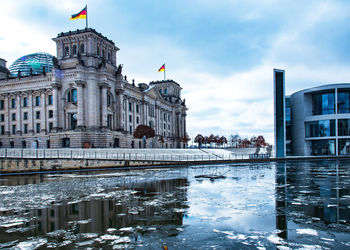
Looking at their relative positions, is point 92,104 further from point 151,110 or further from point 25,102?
point 151,110

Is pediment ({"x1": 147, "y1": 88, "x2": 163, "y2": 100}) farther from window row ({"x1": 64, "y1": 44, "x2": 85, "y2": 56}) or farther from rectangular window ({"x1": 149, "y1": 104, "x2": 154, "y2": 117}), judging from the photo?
window row ({"x1": 64, "y1": 44, "x2": 85, "y2": 56})

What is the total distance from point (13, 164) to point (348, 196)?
29.3 meters

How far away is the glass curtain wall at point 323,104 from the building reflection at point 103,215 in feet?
226

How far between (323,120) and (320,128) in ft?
6.84

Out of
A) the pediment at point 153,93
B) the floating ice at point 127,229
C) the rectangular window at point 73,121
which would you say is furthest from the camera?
the pediment at point 153,93

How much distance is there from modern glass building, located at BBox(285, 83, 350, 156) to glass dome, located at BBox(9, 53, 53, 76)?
7376 cm

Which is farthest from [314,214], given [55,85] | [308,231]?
[55,85]

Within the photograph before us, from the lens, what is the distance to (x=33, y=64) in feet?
288

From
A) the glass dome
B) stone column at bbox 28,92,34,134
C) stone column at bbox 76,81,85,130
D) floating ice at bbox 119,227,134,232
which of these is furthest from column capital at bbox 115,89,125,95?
floating ice at bbox 119,227,134,232

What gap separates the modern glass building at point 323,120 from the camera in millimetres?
70125

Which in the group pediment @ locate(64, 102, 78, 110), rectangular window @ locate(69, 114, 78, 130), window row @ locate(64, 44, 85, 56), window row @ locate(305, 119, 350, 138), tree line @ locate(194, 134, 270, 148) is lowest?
tree line @ locate(194, 134, 270, 148)

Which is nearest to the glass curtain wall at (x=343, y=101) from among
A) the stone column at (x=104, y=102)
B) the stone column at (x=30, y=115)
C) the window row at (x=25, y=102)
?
the stone column at (x=104, y=102)

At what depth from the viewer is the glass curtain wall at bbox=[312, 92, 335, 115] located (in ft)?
235

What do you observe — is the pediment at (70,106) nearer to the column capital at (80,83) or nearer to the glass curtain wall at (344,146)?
the column capital at (80,83)
